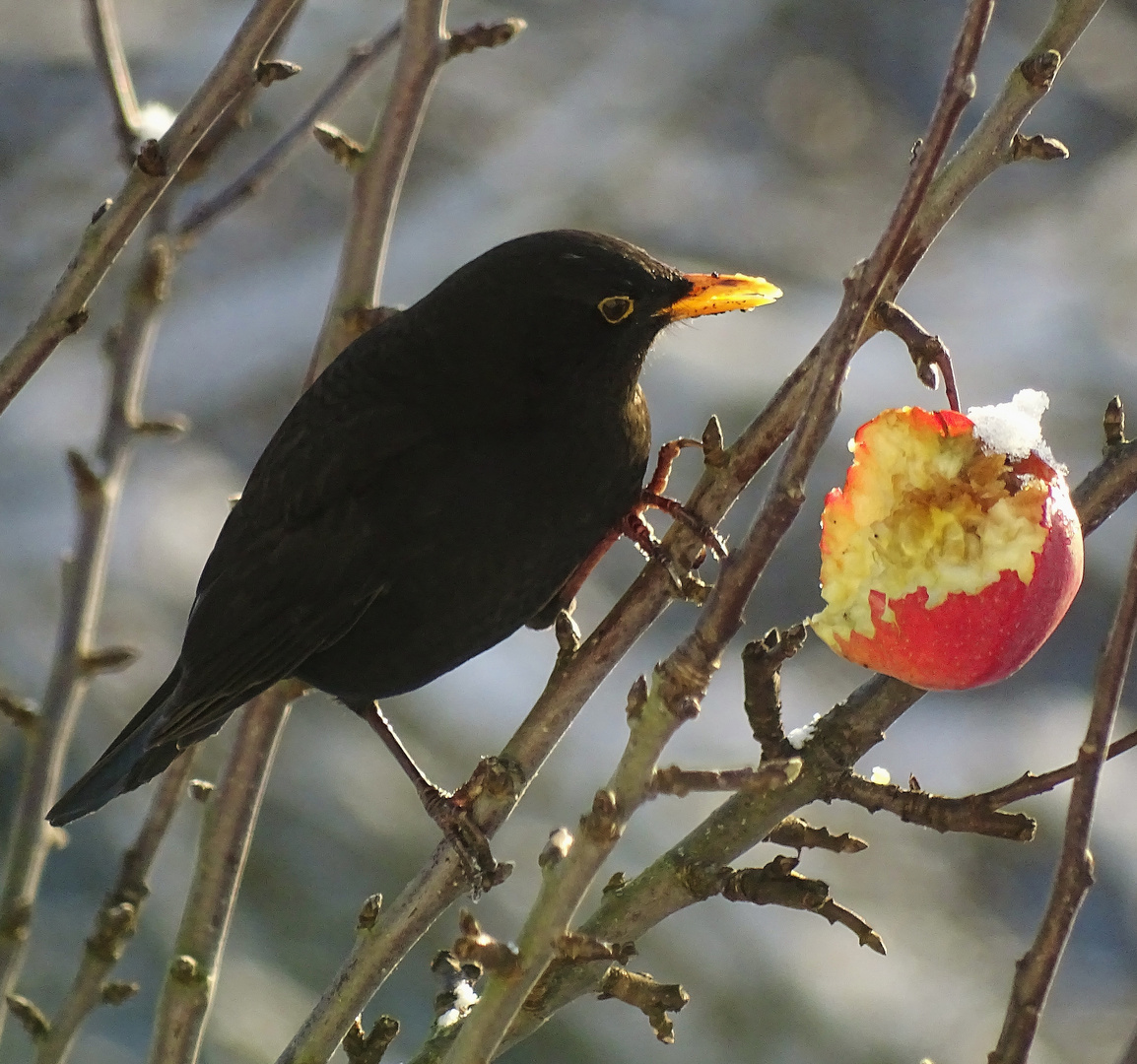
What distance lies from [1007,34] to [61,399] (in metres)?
6.02

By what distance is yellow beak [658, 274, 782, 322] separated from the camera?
7.62 feet

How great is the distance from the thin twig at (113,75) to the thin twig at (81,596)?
7.1 inches

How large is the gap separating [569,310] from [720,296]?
0.28 metres

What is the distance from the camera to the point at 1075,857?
1.45m

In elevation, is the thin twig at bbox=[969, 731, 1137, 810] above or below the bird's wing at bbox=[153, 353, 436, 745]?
below

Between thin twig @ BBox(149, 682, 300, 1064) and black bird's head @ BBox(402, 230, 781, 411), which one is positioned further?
black bird's head @ BBox(402, 230, 781, 411)

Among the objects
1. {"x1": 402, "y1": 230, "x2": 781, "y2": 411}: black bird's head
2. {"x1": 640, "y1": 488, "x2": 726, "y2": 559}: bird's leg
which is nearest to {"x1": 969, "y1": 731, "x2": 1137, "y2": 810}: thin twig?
{"x1": 640, "y1": 488, "x2": 726, "y2": 559}: bird's leg

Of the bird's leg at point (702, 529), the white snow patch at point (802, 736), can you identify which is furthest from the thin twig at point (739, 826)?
the bird's leg at point (702, 529)

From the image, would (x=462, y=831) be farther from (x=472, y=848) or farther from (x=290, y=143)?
(x=290, y=143)

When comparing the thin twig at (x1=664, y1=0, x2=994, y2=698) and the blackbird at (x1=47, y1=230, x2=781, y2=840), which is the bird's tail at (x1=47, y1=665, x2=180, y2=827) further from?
the thin twig at (x1=664, y1=0, x2=994, y2=698)

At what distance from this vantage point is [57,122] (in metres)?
8.13

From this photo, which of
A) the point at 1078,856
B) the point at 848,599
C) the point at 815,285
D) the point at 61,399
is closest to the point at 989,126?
the point at 848,599

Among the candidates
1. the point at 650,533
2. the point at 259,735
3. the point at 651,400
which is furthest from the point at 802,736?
the point at 651,400

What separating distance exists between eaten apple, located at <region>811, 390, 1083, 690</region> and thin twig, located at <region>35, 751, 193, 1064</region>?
4.20 feet
